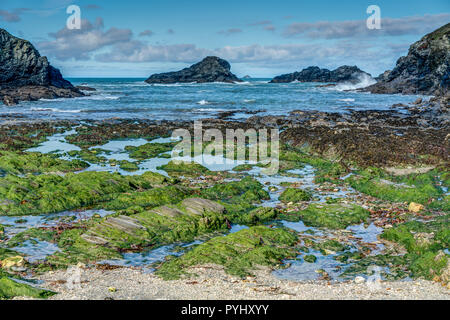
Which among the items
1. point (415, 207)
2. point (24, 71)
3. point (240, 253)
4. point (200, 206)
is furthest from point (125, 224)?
point (24, 71)

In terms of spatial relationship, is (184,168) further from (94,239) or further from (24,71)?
(24,71)

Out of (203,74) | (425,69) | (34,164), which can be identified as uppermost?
(203,74)

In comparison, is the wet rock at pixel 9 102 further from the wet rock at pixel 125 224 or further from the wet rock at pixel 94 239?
the wet rock at pixel 94 239

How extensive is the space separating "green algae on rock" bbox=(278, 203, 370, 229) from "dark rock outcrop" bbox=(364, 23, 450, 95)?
2086 inches

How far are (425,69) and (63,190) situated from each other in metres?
75.5

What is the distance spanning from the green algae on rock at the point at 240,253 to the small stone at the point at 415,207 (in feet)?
16.9

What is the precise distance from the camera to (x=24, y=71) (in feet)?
226

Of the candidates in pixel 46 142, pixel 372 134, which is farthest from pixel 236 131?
pixel 46 142

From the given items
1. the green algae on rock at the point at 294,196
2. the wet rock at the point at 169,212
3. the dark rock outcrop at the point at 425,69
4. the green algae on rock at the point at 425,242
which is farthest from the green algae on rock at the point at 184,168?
the dark rock outcrop at the point at 425,69

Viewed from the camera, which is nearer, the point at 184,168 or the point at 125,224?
the point at 125,224

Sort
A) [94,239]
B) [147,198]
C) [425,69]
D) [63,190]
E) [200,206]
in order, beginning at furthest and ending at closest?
[425,69] < [147,198] < [63,190] < [200,206] < [94,239]

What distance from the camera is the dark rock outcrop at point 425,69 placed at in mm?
62625

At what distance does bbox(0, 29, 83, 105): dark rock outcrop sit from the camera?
218 feet

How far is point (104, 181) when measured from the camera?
1608cm
